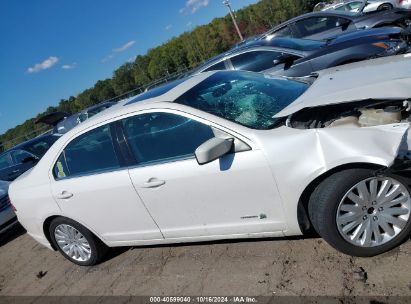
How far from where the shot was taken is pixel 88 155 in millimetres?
4168

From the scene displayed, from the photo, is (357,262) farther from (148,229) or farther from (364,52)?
(364,52)

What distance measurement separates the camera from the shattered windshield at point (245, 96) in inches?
135

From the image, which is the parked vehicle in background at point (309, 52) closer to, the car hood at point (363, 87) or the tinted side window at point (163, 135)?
the car hood at point (363, 87)

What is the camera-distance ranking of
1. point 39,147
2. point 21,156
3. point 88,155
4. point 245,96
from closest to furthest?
point 245,96, point 88,155, point 21,156, point 39,147

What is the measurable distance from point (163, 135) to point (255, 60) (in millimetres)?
4425

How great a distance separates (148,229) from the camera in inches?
155

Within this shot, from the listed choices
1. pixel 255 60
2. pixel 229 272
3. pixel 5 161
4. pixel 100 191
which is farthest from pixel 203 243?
pixel 5 161

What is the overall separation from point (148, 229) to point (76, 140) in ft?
4.08

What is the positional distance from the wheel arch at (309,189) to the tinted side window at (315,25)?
724 cm

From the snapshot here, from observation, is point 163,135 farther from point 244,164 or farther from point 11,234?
point 11,234

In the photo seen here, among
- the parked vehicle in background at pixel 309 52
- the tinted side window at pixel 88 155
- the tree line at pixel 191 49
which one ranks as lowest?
the tree line at pixel 191 49

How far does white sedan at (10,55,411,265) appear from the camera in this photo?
9.61 feet

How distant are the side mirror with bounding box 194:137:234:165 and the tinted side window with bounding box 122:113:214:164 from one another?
0.28m

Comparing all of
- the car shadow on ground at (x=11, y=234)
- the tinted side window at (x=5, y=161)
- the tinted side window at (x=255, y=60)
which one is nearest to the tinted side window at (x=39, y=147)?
the tinted side window at (x=5, y=161)
